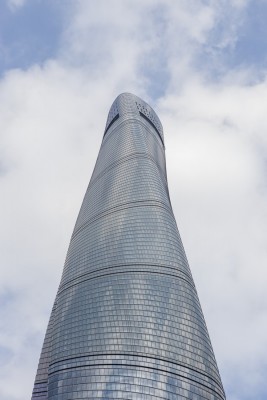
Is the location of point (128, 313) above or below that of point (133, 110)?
below

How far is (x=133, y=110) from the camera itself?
362 ft

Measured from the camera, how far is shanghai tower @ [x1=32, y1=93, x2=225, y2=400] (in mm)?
53562

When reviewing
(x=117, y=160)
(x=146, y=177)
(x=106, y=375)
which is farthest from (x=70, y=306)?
(x=117, y=160)

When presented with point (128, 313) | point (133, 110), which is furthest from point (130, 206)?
point (133, 110)

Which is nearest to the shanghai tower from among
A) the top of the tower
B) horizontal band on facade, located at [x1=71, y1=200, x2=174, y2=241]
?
horizontal band on facade, located at [x1=71, y1=200, x2=174, y2=241]

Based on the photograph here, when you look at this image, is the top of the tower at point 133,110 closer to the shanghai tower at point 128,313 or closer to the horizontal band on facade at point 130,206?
the shanghai tower at point 128,313

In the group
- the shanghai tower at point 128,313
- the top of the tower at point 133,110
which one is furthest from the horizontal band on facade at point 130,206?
the top of the tower at point 133,110

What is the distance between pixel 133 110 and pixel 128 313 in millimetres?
61459

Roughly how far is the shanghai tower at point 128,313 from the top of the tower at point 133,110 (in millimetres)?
31945

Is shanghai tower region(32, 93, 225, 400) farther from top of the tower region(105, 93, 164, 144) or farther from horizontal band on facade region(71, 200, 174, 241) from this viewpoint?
top of the tower region(105, 93, 164, 144)

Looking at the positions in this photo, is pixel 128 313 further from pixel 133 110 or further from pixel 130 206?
pixel 133 110

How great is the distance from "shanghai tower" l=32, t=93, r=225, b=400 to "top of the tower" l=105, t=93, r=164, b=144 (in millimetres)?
31945

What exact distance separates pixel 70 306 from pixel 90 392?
499 inches

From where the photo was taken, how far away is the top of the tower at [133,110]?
360ft
